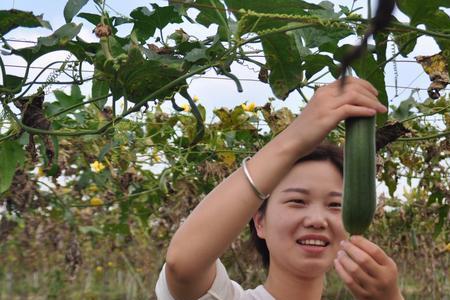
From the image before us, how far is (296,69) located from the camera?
4.34ft

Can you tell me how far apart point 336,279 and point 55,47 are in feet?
10.9

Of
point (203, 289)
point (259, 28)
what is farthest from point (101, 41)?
point (203, 289)

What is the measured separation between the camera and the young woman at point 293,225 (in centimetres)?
85

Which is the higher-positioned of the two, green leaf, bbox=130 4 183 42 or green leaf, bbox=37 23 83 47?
green leaf, bbox=130 4 183 42

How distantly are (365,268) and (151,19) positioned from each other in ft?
2.37

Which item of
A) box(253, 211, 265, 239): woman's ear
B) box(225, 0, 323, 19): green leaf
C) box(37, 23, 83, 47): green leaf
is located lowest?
box(253, 211, 265, 239): woman's ear

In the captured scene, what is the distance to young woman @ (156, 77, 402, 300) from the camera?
85cm

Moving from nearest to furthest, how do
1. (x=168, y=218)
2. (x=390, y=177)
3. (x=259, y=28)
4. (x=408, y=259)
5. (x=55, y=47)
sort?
(x=259, y=28) → (x=55, y=47) → (x=390, y=177) → (x=168, y=218) → (x=408, y=259)

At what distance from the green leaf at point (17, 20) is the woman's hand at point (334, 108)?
62 cm

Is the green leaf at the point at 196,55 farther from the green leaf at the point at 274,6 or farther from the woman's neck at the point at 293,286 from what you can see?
the woman's neck at the point at 293,286

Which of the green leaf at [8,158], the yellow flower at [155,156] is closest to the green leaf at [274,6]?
the green leaf at [8,158]

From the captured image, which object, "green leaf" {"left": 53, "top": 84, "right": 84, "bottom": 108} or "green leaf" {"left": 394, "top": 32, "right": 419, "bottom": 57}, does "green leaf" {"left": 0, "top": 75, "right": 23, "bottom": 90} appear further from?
"green leaf" {"left": 394, "top": 32, "right": 419, "bottom": 57}

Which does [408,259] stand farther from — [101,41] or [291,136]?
[291,136]

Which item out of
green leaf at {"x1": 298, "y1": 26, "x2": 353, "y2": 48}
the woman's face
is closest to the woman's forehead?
the woman's face
